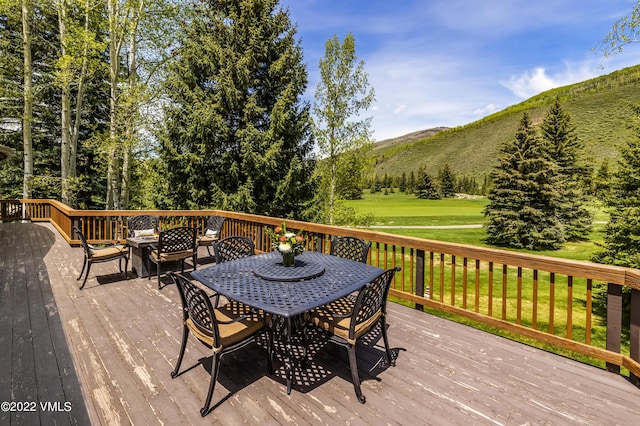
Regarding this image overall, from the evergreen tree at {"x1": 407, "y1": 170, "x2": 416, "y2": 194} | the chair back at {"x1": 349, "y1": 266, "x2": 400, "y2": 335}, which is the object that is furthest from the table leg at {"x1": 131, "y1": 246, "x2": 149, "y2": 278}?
the evergreen tree at {"x1": 407, "y1": 170, "x2": 416, "y2": 194}

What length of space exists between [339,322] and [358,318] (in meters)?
0.22

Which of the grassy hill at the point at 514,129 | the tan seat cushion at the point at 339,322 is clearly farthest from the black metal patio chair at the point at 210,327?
the grassy hill at the point at 514,129

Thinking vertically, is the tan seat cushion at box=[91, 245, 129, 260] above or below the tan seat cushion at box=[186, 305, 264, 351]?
above

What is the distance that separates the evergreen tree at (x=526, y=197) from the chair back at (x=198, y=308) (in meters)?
16.6

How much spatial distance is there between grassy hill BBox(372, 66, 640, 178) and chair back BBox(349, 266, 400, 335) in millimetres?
36300

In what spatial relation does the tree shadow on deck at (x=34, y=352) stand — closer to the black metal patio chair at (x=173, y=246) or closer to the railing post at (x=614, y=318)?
the black metal patio chair at (x=173, y=246)

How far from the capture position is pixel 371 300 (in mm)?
2166

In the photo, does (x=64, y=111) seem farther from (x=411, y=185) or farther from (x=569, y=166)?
(x=411, y=185)

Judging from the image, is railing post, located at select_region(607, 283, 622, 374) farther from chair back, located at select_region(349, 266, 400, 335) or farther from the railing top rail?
chair back, located at select_region(349, 266, 400, 335)

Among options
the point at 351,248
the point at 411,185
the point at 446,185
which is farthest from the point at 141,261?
the point at 411,185

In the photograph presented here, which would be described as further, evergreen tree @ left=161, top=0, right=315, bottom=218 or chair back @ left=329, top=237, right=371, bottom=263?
evergreen tree @ left=161, top=0, right=315, bottom=218

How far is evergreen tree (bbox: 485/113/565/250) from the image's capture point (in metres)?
14.6

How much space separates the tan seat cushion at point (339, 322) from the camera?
2.15 m

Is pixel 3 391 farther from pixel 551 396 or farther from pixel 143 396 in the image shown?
pixel 551 396
